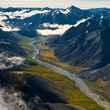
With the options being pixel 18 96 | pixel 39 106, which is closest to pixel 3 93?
pixel 18 96

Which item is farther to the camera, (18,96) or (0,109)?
(18,96)

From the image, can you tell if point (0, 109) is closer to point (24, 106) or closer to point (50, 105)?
point (24, 106)

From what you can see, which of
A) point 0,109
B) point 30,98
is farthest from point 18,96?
point 0,109

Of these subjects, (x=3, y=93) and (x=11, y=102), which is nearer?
(x=11, y=102)

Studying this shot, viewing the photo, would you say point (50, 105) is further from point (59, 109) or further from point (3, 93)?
point (3, 93)

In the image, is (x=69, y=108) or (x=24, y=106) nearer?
(x=24, y=106)

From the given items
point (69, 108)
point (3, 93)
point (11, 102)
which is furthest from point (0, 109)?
point (69, 108)

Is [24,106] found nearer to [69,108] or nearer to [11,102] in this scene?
[11,102]
